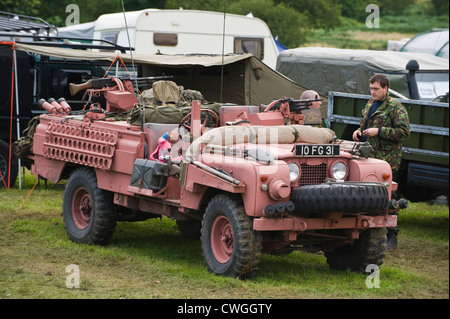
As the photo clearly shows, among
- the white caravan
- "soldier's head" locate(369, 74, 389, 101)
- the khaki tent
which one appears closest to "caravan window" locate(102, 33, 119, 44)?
the white caravan

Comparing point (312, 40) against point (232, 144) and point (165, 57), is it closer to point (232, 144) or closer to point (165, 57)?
point (165, 57)

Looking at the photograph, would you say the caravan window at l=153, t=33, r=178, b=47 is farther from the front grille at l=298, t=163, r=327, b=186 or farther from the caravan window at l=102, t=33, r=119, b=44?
the front grille at l=298, t=163, r=327, b=186

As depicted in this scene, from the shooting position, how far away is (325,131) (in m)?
8.26

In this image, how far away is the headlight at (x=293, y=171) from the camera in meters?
7.47

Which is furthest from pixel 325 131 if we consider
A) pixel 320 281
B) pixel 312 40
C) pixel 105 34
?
pixel 312 40

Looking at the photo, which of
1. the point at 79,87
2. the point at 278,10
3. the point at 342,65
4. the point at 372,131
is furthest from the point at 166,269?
the point at 278,10

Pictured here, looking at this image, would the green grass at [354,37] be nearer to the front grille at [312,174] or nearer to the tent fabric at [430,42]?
the tent fabric at [430,42]

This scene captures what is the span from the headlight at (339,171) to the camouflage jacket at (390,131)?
1262mm

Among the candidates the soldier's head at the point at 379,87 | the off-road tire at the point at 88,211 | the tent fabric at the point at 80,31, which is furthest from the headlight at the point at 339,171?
the tent fabric at the point at 80,31

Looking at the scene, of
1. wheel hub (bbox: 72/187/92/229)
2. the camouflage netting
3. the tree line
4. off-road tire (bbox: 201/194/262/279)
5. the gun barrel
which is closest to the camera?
off-road tire (bbox: 201/194/262/279)

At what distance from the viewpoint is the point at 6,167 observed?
45.7 feet

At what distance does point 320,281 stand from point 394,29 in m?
19.6

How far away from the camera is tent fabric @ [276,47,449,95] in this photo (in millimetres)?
14680

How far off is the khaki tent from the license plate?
6.45 meters
